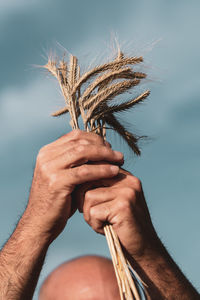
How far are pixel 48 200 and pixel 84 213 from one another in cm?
25

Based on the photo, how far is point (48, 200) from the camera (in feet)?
7.67

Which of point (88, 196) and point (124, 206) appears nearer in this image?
point (124, 206)

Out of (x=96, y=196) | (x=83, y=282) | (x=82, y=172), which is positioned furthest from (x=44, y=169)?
(x=83, y=282)

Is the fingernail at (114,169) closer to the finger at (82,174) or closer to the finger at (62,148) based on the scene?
the finger at (82,174)

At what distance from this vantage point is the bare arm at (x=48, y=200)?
232 centimetres

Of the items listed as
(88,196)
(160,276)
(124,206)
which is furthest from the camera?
(160,276)

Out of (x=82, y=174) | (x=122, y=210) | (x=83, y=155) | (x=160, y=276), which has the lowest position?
(x=160, y=276)

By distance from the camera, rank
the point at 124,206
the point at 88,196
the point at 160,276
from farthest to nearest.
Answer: the point at 160,276 → the point at 88,196 → the point at 124,206

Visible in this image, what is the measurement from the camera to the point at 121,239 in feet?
7.73

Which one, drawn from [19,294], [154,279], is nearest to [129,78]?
[154,279]

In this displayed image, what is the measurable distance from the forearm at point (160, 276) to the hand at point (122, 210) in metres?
0.07

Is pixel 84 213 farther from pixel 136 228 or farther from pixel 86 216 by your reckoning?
pixel 136 228

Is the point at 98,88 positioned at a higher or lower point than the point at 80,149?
higher

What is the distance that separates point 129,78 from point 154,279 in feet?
5.05
